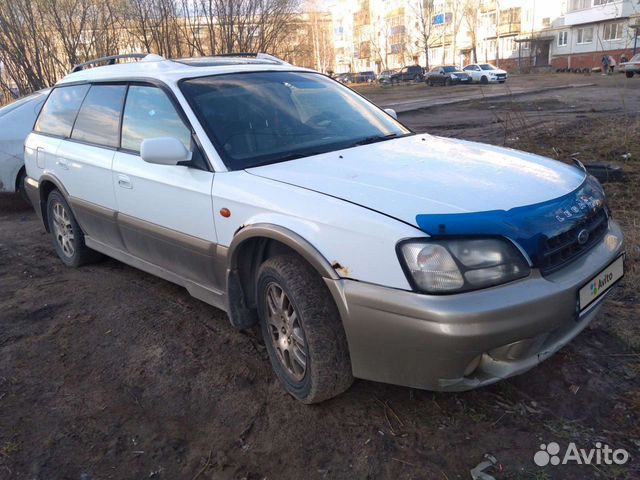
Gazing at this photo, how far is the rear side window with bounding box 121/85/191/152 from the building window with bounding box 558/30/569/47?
5943 cm

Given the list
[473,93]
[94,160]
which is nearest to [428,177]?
[94,160]

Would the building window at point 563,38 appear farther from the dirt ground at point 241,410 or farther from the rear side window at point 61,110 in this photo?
the rear side window at point 61,110

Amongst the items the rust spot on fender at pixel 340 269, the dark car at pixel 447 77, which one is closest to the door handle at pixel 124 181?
the rust spot on fender at pixel 340 269

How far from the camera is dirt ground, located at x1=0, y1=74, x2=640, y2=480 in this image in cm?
237

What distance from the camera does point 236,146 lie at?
3131 millimetres

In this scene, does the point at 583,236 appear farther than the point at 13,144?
No

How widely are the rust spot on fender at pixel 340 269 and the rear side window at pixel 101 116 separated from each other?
7.70ft

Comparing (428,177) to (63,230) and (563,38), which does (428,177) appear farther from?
(563,38)

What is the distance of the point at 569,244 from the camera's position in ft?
7.95

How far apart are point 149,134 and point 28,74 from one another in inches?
805

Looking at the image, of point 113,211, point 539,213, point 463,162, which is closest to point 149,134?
point 113,211

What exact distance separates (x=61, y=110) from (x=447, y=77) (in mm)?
38737

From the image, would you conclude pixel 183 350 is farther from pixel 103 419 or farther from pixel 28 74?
pixel 28 74

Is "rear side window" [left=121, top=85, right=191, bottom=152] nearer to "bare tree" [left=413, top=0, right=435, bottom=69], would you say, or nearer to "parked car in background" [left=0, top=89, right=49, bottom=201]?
"parked car in background" [left=0, top=89, right=49, bottom=201]
